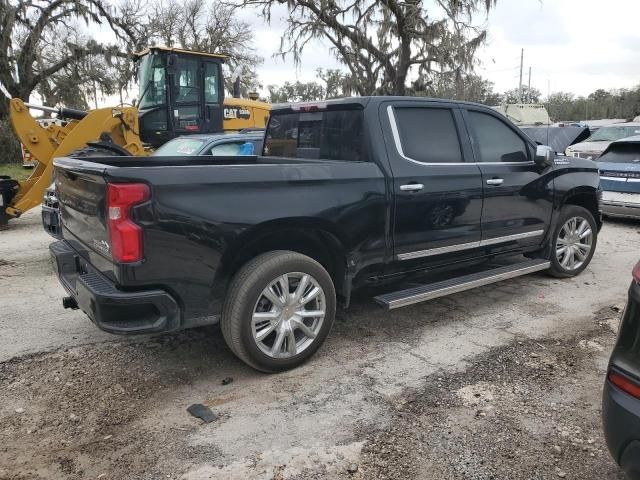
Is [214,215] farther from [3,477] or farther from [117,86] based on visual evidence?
[117,86]

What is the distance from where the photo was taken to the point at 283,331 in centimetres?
367

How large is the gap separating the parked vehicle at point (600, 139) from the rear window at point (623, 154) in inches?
69.0

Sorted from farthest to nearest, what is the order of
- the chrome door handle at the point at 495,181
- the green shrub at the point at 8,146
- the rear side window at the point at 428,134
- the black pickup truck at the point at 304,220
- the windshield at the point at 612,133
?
the green shrub at the point at 8,146 < the windshield at the point at 612,133 < the chrome door handle at the point at 495,181 < the rear side window at the point at 428,134 < the black pickup truck at the point at 304,220

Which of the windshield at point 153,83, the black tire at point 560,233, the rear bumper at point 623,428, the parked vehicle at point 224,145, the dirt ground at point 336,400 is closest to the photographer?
the rear bumper at point 623,428

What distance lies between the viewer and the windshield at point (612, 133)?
1316 centimetres

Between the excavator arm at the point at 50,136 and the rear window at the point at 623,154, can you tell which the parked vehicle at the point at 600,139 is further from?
the excavator arm at the point at 50,136

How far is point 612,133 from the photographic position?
533 inches

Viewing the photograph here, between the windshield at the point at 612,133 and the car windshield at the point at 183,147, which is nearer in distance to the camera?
the car windshield at the point at 183,147

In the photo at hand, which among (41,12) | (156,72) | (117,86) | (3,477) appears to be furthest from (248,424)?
(117,86)

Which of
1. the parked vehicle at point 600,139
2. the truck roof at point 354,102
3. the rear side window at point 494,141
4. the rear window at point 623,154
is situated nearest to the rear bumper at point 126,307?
the truck roof at point 354,102

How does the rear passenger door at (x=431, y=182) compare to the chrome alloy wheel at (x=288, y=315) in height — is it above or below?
above

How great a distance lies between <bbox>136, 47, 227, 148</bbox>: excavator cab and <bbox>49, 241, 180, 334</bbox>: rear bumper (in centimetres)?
764

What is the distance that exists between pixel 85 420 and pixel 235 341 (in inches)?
39.2

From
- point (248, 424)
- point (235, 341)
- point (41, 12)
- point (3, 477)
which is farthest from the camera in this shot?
point (41, 12)
